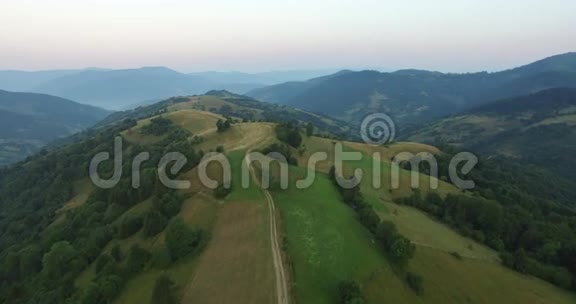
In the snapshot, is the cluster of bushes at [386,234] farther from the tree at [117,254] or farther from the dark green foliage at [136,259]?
the tree at [117,254]

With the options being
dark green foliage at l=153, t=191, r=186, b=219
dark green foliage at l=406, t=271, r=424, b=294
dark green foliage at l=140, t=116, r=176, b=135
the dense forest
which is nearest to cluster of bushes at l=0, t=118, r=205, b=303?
dark green foliage at l=153, t=191, r=186, b=219

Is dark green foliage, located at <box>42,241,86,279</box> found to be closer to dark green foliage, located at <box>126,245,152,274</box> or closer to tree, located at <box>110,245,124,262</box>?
tree, located at <box>110,245,124,262</box>

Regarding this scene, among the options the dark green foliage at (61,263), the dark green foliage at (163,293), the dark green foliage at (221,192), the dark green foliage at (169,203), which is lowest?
the dark green foliage at (61,263)

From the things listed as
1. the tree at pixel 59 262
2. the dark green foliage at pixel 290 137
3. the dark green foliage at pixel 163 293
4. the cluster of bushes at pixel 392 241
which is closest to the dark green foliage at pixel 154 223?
the tree at pixel 59 262

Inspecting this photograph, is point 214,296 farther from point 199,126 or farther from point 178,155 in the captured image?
point 199,126

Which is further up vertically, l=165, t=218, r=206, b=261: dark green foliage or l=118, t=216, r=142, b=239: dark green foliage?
l=165, t=218, r=206, b=261: dark green foliage

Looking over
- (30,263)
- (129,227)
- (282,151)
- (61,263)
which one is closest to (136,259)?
(129,227)
